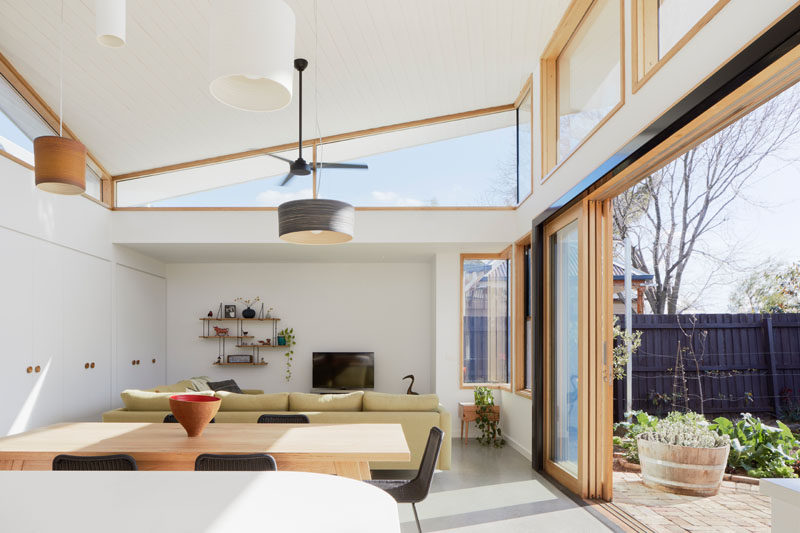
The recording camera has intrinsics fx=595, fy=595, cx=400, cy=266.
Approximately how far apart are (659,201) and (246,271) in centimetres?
559

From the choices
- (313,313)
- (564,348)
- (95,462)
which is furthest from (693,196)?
(313,313)

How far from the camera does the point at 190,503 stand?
94cm

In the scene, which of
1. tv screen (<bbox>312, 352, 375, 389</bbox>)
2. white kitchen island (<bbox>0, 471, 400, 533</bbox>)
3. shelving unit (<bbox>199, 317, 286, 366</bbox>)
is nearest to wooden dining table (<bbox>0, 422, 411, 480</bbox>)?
white kitchen island (<bbox>0, 471, 400, 533</bbox>)

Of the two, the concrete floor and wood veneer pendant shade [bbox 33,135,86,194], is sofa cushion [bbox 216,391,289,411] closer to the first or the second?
the concrete floor

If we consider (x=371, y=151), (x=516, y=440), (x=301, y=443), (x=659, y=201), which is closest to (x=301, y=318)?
(x=371, y=151)

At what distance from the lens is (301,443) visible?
9.98ft

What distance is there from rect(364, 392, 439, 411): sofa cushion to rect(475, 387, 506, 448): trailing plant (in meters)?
1.88

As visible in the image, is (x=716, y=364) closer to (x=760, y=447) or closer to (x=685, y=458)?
(x=760, y=447)

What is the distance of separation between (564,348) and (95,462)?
3645mm

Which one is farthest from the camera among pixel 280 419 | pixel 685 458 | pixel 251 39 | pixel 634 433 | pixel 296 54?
pixel 634 433

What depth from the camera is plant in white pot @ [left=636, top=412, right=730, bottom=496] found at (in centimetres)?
446

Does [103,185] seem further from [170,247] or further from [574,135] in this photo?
[574,135]

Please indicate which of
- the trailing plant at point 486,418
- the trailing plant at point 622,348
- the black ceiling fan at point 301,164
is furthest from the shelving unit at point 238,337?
the trailing plant at point 622,348

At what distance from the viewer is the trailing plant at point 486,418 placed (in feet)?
22.1
